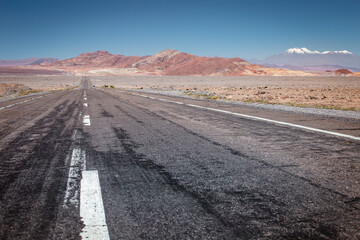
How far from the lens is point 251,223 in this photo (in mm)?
1742

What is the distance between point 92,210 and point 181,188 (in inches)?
31.2

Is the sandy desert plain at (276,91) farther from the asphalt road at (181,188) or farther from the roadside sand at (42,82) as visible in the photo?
the asphalt road at (181,188)

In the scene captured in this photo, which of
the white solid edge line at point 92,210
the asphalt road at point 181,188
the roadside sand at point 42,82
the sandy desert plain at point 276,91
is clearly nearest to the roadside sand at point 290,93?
the sandy desert plain at point 276,91

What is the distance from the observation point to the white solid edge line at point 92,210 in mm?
1620

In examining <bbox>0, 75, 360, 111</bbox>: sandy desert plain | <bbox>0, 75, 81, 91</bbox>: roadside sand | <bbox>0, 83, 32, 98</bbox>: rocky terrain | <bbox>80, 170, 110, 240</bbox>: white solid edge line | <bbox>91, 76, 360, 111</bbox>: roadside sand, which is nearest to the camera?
<bbox>80, 170, 110, 240</bbox>: white solid edge line

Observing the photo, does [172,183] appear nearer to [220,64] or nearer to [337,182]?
[337,182]

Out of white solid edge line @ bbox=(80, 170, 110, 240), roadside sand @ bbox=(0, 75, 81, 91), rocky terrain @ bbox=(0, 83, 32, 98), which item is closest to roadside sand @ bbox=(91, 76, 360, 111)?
white solid edge line @ bbox=(80, 170, 110, 240)

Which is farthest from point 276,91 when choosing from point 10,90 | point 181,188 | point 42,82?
point 42,82

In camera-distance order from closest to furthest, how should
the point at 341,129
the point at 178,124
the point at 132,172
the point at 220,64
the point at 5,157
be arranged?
the point at 132,172, the point at 5,157, the point at 341,129, the point at 178,124, the point at 220,64

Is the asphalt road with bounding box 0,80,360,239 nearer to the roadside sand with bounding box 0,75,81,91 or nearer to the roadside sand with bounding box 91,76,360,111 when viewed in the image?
the roadside sand with bounding box 91,76,360,111

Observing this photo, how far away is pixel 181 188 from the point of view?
7.55 feet

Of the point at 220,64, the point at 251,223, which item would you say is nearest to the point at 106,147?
the point at 251,223

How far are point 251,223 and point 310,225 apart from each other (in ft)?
1.31

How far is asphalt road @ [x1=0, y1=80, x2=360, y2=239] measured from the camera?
1.69 m
